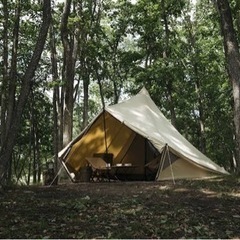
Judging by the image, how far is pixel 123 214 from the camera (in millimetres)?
5367

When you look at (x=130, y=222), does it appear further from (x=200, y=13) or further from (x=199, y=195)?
(x=200, y=13)

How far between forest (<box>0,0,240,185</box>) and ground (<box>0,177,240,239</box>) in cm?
578

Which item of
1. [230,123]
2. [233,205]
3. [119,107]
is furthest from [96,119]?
[230,123]

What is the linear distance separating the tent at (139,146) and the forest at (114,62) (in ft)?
4.33

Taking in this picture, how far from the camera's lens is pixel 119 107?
11.4 meters

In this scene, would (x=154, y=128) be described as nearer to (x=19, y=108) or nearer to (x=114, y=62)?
(x=19, y=108)

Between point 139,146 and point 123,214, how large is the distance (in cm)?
765

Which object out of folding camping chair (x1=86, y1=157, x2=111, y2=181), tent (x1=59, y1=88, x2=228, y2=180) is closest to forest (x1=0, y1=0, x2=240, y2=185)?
tent (x1=59, y1=88, x2=228, y2=180)

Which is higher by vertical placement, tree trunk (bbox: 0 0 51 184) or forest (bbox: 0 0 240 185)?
forest (bbox: 0 0 240 185)

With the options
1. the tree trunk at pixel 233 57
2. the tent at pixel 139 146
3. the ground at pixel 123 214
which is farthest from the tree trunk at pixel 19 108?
the tent at pixel 139 146

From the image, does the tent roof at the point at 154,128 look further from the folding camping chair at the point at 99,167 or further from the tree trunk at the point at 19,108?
the tree trunk at the point at 19,108

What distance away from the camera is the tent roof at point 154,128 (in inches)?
404

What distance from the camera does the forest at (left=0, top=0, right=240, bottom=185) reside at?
13633 mm

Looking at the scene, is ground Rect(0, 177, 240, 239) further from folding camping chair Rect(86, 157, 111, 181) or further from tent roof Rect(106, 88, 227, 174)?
folding camping chair Rect(86, 157, 111, 181)
